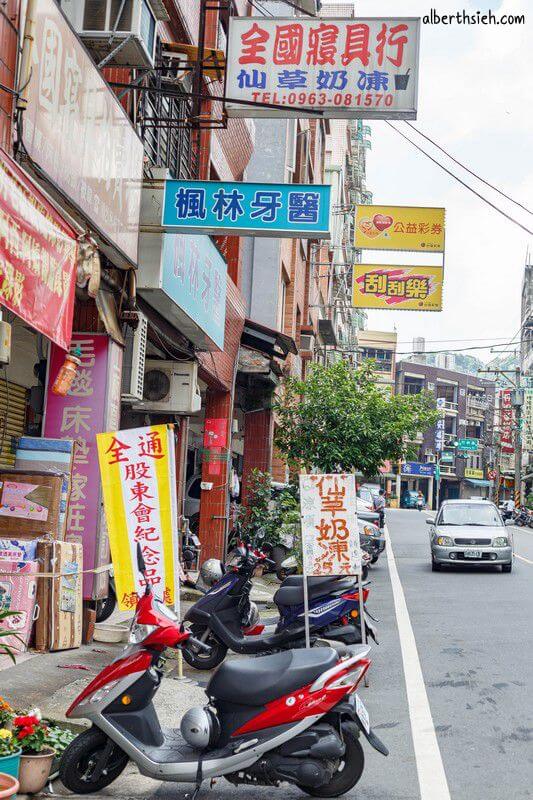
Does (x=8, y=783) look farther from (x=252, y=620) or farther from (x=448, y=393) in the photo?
(x=448, y=393)

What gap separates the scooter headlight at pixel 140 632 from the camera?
5.35 metres

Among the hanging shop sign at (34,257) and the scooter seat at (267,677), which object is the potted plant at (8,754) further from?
the hanging shop sign at (34,257)

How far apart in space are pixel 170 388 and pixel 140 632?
846 centimetres

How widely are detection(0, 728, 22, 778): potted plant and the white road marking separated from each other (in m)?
2.33

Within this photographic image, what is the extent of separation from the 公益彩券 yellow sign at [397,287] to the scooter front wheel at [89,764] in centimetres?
1527

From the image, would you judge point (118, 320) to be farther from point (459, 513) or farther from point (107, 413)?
point (459, 513)

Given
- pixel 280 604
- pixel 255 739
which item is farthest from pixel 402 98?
pixel 255 739

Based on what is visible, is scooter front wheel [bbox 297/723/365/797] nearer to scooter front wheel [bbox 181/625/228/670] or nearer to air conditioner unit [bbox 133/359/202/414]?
scooter front wheel [bbox 181/625/228/670]

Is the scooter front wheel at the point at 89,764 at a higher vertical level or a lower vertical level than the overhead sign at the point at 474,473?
lower

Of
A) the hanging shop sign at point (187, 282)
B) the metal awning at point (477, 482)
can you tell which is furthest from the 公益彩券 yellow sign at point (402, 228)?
the metal awning at point (477, 482)

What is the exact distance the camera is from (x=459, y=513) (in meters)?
21.8

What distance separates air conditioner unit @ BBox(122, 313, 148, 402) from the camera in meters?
10.7

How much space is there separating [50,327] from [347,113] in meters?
3.84

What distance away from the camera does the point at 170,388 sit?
13.7 metres
